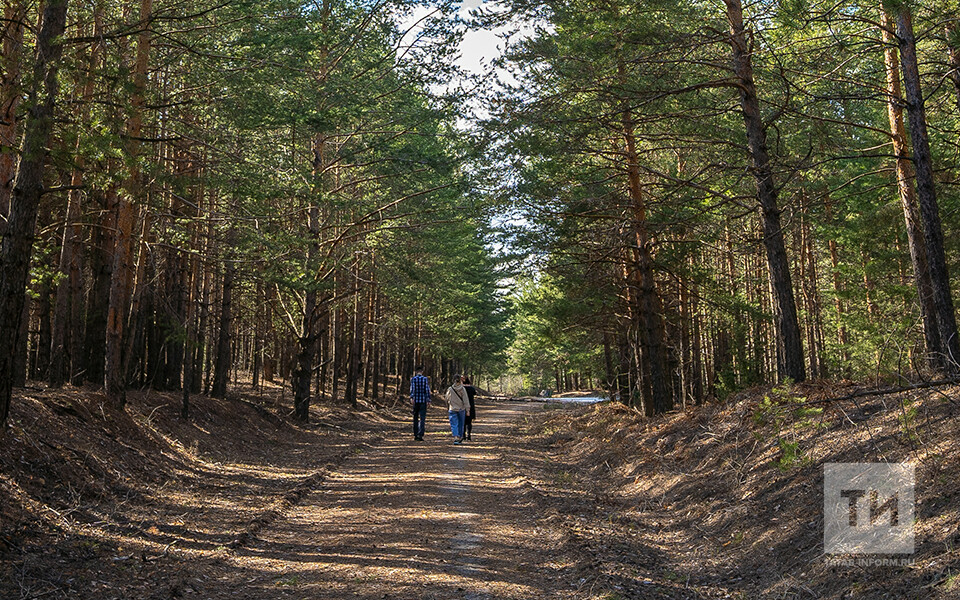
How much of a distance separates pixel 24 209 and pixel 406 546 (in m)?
5.14

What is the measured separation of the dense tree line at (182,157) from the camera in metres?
7.18

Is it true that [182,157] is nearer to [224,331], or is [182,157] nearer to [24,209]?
[224,331]

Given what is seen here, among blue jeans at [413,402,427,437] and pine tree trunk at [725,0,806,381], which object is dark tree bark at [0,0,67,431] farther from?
blue jeans at [413,402,427,437]

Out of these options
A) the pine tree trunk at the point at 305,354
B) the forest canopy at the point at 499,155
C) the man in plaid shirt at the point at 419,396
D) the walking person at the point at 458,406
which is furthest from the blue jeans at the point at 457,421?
the pine tree trunk at the point at 305,354

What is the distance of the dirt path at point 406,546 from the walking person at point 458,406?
5191 mm

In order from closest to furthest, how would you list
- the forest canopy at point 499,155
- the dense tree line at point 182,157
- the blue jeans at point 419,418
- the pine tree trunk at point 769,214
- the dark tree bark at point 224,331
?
the dense tree line at point 182,157 → the forest canopy at point 499,155 → the pine tree trunk at point 769,214 → the blue jeans at point 419,418 → the dark tree bark at point 224,331

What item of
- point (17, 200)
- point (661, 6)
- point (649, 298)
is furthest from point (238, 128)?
point (649, 298)

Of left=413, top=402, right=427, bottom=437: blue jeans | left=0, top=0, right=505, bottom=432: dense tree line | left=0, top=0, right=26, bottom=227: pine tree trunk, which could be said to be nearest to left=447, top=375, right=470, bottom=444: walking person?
left=413, top=402, right=427, bottom=437: blue jeans

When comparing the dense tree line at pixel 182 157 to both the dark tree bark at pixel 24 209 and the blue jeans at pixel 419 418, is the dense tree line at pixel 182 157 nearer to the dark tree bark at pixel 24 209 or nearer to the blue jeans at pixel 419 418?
the dark tree bark at pixel 24 209

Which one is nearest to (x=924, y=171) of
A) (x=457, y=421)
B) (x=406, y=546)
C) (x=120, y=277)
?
(x=406, y=546)

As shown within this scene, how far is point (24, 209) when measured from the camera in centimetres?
677

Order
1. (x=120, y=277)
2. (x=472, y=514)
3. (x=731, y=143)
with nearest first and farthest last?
1. (x=472, y=514)
2. (x=731, y=143)
3. (x=120, y=277)

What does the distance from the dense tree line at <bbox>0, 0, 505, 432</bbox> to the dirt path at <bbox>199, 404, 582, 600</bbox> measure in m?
3.22

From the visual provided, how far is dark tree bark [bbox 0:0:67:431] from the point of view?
261 inches
